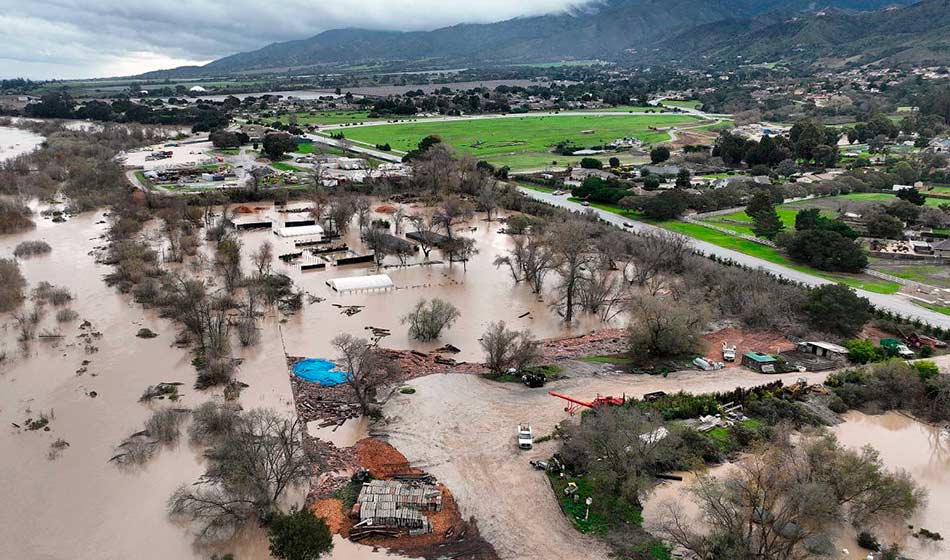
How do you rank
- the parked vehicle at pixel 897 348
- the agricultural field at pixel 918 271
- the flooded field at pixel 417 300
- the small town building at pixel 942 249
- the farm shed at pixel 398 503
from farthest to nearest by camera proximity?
1. the small town building at pixel 942 249
2. the agricultural field at pixel 918 271
3. the flooded field at pixel 417 300
4. the parked vehicle at pixel 897 348
5. the farm shed at pixel 398 503

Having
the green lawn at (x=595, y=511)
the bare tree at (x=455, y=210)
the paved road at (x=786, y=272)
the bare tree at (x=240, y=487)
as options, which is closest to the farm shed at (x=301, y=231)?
the bare tree at (x=455, y=210)

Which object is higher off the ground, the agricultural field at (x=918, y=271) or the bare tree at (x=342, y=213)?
the bare tree at (x=342, y=213)

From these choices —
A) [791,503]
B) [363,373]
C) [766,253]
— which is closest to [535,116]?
[766,253]

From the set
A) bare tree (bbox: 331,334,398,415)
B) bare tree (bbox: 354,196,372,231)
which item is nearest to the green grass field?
bare tree (bbox: 354,196,372,231)

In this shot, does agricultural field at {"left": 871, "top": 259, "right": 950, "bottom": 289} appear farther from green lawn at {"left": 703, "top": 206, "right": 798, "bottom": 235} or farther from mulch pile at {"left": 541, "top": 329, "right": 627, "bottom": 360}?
mulch pile at {"left": 541, "top": 329, "right": 627, "bottom": 360}

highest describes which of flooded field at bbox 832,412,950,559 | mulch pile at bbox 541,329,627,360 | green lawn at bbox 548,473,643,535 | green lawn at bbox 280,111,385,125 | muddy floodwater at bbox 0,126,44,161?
green lawn at bbox 280,111,385,125

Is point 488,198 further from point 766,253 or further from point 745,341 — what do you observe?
point 745,341

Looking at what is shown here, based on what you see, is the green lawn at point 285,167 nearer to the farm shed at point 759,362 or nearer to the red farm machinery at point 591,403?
the red farm machinery at point 591,403
